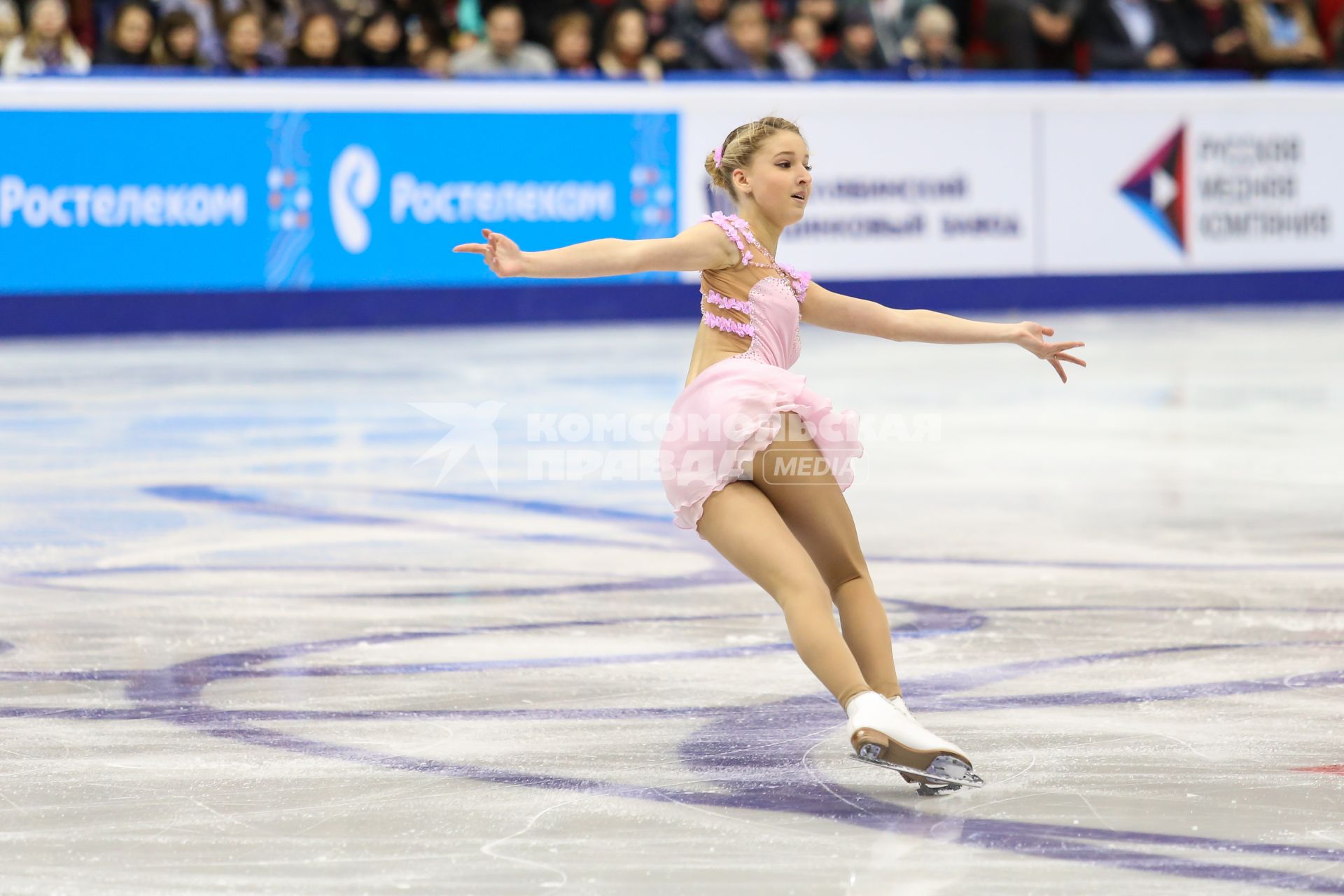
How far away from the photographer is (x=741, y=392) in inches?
129

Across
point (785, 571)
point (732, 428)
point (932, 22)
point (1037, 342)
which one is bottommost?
point (785, 571)

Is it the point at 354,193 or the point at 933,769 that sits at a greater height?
the point at 354,193

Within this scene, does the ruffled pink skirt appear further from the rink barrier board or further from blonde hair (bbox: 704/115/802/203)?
the rink barrier board

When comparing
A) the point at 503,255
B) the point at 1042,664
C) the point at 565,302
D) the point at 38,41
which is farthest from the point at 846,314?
the point at 565,302

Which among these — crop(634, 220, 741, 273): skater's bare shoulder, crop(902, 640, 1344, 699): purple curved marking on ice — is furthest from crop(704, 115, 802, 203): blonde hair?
crop(902, 640, 1344, 699): purple curved marking on ice

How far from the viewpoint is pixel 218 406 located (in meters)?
8.89

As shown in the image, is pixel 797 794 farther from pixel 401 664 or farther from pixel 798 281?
pixel 401 664

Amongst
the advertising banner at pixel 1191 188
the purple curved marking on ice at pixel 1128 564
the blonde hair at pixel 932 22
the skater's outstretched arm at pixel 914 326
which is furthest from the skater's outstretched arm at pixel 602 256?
the blonde hair at pixel 932 22

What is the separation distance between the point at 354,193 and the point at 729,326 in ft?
32.5

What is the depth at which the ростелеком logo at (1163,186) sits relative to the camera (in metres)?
14.7

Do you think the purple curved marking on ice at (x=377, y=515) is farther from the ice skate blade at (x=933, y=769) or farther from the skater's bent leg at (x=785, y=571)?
the ice skate blade at (x=933, y=769)

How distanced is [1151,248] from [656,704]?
1192 cm

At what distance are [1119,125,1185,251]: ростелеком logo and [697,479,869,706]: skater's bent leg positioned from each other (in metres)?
12.1

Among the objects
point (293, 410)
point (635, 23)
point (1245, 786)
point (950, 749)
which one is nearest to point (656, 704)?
point (950, 749)
